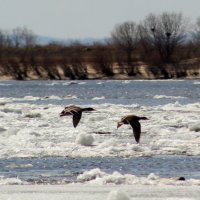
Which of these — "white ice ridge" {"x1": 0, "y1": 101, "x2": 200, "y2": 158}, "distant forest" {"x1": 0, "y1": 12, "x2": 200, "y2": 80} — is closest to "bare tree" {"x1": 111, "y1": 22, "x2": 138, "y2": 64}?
"distant forest" {"x1": 0, "y1": 12, "x2": 200, "y2": 80}

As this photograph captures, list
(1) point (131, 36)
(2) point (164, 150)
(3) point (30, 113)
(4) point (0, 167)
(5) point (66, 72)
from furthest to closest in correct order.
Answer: (1) point (131, 36), (5) point (66, 72), (3) point (30, 113), (2) point (164, 150), (4) point (0, 167)

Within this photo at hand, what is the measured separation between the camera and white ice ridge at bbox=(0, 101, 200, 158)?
690 inches

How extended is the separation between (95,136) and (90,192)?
8.63m

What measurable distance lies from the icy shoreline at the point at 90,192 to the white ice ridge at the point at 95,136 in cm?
452

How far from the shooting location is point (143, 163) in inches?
623

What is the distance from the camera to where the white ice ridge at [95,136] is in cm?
1753

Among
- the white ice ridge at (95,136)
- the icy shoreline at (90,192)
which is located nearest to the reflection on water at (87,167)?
the white ice ridge at (95,136)

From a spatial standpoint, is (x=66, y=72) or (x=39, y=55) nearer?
(x=66, y=72)

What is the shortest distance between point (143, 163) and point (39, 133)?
5916mm

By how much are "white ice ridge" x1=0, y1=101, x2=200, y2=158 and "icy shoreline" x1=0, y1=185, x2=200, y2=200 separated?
14.8ft

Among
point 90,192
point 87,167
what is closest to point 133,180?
point 90,192

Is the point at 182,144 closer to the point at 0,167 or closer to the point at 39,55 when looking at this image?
the point at 0,167

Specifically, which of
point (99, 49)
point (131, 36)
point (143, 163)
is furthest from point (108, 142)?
point (131, 36)

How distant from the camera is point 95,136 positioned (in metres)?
20.6
